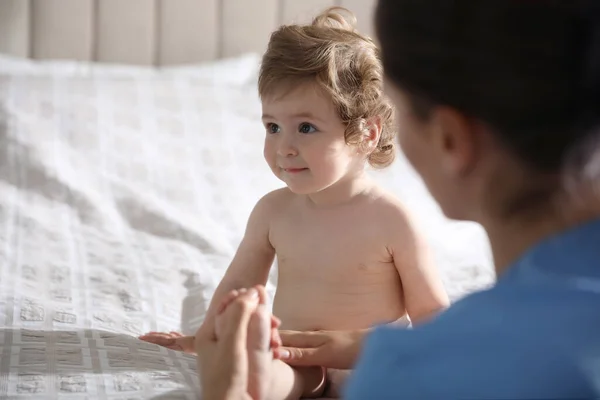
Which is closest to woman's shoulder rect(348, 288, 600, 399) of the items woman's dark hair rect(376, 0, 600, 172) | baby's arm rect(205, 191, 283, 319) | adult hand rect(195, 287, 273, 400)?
woman's dark hair rect(376, 0, 600, 172)

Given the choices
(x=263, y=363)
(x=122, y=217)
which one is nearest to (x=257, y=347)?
(x=263, y=363)

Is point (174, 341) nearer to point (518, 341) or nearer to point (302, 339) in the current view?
point (302, 339)

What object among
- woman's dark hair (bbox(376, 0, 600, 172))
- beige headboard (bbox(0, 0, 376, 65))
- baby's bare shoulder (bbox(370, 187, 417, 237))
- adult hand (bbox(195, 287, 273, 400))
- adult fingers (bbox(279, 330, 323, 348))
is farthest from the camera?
beige headboard (bbox(0, 0, 376, 65))

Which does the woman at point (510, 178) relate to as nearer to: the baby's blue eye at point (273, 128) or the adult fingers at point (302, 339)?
the adult fingers at point (302, 339)

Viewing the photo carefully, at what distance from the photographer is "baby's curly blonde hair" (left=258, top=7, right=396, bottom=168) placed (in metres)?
1.28

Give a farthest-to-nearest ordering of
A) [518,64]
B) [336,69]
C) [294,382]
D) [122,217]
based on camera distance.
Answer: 1. [122,217]
2. [336,69]
3. [294,382]
4. [518,64]

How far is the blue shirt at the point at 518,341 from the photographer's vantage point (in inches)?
25.1

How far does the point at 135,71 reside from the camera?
2256 millimetres

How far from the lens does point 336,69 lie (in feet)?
4.24

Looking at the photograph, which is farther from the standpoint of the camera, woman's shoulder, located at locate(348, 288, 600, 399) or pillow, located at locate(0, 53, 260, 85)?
pillow, located at locate(0, 53, 260, 85)

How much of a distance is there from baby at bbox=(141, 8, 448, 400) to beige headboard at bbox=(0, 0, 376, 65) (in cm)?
98

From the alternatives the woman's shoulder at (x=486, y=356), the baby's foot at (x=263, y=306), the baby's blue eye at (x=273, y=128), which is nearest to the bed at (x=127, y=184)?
the baby's foot at (x=263, y=306)

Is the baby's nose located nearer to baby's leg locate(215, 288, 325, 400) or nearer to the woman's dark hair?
baby's leg locate(215, 288, 325, 400)

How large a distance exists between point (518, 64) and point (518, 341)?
20cm
